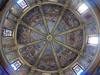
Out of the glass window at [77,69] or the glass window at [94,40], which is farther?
the glass window at [77,69]

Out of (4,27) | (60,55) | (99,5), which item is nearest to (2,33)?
(4,27)

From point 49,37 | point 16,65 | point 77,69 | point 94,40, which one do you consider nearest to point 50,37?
point 49,37

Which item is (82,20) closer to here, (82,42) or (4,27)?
(82,42)

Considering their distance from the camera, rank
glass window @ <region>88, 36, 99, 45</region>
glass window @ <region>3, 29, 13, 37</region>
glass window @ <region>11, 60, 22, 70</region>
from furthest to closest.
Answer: glass window @ <region>11, 60, 22, 70</region> → glass window @ <region>3, 29, 13, 37</region> → glass window @ <region>88, 36, 99, 45</region>

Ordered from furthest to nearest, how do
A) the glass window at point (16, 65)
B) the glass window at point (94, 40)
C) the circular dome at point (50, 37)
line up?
the circular dome at point (50, 37) < the glass window at point (16, 65) < the glass window at point (94, 40)

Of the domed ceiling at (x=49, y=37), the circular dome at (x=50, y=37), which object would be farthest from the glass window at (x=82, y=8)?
the circular dome at (x=50, y=37)

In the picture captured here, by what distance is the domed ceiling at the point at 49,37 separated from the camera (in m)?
33.3

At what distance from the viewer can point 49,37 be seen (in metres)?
36.3

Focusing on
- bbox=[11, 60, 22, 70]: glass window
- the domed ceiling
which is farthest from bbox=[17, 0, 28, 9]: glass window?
bbox=[11, 60, 22, 70]: glass window

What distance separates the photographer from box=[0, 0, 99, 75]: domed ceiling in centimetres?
3333

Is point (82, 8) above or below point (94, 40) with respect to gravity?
above

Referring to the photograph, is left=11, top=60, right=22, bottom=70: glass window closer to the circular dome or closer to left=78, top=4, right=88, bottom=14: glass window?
the circular dome

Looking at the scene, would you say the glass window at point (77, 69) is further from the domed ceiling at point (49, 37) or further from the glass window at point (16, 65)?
the glass window at point (16, 65)

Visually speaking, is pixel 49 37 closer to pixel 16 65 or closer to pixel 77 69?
pixel 77 69
